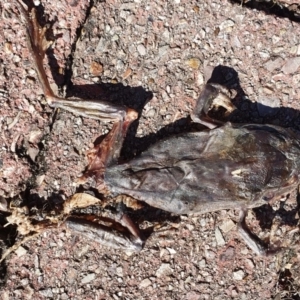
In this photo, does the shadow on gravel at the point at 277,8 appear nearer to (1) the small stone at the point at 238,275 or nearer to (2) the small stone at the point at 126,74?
(2) the small stone at the point at 126,74

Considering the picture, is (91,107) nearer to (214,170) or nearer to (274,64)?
(214,170)

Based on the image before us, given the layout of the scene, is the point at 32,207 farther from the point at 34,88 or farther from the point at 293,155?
the point at 293,155

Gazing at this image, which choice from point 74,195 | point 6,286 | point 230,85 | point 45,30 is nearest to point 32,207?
point 74,195

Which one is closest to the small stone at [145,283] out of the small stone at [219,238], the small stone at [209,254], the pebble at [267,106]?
the small stone at [209,254]

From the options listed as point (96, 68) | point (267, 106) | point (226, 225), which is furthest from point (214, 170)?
point (96, 68)

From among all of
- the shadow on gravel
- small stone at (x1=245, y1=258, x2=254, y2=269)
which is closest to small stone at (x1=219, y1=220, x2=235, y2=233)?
small stone at (x1=245, y1=258, x2=254, y2=269)

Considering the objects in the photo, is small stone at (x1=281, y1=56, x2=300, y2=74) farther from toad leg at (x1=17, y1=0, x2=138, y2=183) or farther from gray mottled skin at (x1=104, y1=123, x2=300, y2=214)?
toad leg at (x1=17, y1=0, x2=138, y2=183)

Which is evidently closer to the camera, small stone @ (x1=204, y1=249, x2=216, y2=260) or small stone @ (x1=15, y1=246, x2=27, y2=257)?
small stone @ (x1=15, y1=246, x2=27, y2=257)
